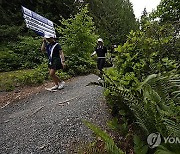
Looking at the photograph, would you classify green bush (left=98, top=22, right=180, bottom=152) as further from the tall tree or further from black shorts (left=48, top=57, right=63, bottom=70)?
black shorts (left=48, top=57, right=63, bottom=70)

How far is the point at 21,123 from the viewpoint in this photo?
4.59 m

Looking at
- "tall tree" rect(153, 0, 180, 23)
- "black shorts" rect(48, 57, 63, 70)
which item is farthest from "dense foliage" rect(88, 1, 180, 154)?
"black shorts" rect(48, 57, 63, 70)

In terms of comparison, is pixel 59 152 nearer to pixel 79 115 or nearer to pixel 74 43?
pixel 79 115

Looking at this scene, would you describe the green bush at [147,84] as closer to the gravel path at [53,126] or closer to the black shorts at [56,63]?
the gravel path at [53,126]

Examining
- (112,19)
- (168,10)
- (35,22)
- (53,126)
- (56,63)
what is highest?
(112,19)

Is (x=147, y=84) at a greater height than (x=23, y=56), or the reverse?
(x=147, y=84)

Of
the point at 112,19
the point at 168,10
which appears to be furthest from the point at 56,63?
the point at 112,19

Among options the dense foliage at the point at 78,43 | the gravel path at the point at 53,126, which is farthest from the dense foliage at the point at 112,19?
the gravel path at the point at 53,126

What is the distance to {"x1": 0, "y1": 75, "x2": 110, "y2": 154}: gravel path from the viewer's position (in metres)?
3.40

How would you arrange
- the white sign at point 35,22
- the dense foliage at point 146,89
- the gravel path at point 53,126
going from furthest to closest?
the white sign at point 35,22 < the gravel path at point 53,126 < the dense foliage at point 146,89

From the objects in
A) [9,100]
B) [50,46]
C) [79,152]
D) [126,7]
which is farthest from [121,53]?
[126,7]

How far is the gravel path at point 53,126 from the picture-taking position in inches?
134

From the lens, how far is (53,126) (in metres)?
4.05

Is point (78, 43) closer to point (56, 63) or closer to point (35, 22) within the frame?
point (35, 22)
